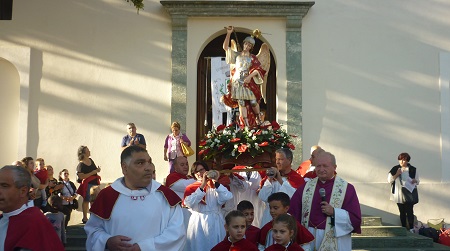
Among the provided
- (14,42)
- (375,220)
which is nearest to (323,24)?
(375,220)

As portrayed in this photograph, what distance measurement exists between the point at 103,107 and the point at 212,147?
4.60m

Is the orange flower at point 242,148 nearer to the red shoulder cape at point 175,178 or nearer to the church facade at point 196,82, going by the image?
the red shoulder cape at point 175,178

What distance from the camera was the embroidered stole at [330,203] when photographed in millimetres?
6910

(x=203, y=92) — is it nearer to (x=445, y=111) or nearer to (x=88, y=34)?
(x=88, y=34)

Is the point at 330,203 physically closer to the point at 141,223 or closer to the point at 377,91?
the point at 141,223

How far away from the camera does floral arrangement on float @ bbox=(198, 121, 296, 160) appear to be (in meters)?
11.2

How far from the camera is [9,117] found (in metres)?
15.3

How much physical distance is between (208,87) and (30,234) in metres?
11.2

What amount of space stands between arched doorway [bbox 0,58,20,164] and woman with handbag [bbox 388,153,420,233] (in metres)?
8.14

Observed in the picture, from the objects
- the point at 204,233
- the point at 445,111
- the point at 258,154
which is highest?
the point at 445,111

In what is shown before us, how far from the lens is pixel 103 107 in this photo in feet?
50.0

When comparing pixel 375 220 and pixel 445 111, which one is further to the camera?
pixel 445 111

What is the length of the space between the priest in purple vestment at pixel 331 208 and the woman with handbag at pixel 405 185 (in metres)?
7.09

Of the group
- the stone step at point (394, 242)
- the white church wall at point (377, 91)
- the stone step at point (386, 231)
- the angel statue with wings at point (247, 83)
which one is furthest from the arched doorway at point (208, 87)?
the stone step at point (394, 242)
